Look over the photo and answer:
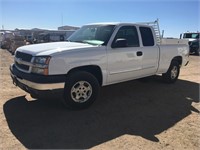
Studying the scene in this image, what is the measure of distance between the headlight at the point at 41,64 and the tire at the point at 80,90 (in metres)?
0.50

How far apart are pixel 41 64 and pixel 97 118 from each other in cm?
147

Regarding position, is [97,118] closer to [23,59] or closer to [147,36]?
[23,59]

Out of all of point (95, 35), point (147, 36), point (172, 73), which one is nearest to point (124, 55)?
point (95, 35)

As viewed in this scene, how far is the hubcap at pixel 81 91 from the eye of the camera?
4680 mm

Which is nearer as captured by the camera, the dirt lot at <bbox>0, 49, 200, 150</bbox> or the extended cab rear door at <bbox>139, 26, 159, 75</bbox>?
the dirt lot at <bbox>0, 49, 200, 150</bbox>

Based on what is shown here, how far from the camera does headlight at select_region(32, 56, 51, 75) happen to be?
424 centimetres

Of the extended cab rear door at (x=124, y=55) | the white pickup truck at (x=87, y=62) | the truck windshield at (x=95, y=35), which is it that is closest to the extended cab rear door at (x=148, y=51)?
the white pickup truck at (x=87, y=62)

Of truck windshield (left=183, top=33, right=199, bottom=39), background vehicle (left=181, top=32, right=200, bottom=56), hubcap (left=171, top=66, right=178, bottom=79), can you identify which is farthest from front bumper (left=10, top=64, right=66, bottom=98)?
truck windshield (left=183, top=33, right=199, bottom=39)

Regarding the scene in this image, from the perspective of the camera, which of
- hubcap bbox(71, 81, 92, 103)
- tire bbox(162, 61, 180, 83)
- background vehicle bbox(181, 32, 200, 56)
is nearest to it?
hubcap bbox(71, 81, 92, 103)

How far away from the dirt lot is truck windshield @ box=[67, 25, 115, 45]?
1441 millimetres

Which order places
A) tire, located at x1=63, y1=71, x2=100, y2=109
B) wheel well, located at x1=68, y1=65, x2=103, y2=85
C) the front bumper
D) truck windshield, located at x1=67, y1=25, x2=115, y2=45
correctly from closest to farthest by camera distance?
the front bumper → tire, located at x1=63, y1=71, x2=100, y2=109 → wheel well, located at x1=68, y1=65, x2=103, y2=85 → truck windshield, located at x1=67, y1=25, x2=115, y2=45

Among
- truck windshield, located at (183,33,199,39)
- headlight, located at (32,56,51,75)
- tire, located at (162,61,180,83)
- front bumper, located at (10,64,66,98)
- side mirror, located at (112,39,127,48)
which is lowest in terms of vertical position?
tire, located at (162,61,180,83)

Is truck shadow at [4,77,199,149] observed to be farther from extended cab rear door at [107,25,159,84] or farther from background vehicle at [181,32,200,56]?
background vehicle at [181,32,200,56]

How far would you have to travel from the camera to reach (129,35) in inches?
232
